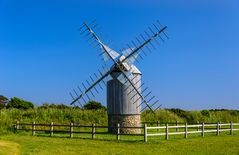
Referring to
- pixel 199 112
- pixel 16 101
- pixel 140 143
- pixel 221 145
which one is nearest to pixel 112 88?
Answer: pixel 140 143

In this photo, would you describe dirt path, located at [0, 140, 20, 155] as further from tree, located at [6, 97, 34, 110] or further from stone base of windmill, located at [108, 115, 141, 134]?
tree, located at [6, 97, 34, 110]

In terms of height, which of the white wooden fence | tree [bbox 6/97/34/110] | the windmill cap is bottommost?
the white wooden fence

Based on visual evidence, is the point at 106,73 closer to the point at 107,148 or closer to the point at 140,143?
the point at 140,143

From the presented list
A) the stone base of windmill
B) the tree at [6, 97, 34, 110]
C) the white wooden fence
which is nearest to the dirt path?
the white wooden fence

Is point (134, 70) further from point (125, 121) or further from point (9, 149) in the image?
point (9, 149)

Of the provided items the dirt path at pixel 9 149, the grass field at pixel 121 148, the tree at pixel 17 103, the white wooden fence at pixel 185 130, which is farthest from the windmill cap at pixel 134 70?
the tree at pixel 17 103

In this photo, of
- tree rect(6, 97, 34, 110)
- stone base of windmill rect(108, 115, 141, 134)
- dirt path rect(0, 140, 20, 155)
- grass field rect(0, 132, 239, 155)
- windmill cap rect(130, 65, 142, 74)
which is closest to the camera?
dirt path rect(0, 140, 20, 155)

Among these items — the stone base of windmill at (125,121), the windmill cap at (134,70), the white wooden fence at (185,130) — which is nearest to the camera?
the white wooden fence at (185,130)

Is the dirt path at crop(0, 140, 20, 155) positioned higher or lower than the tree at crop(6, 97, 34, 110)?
lower

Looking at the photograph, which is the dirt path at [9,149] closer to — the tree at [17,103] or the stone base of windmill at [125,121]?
the stone base of windmill at [125,121]

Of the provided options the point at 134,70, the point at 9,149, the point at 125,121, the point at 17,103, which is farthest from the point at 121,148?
the point at 17,103

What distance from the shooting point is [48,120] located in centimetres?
4306

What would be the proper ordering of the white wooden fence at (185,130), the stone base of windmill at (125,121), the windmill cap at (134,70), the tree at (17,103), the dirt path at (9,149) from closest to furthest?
the dirt path at (9,149), the white wooden fence at (185,130), the stone base of windmill at (125,121), the windmill cap at (134,70), the tree at (17,103)

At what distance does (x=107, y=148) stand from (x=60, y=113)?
2302cm
